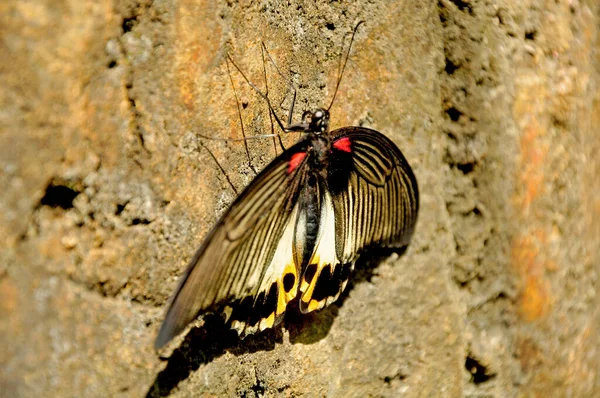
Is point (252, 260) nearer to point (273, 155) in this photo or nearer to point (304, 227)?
point (304, 227)

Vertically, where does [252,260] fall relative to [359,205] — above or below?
below

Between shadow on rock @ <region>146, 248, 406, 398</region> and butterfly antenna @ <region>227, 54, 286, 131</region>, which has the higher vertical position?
butterfly antenna @ <region>227, 54, 286, 131</region>

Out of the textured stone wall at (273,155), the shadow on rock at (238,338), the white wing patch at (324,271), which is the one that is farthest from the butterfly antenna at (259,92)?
the shadow on rock at (238,338)

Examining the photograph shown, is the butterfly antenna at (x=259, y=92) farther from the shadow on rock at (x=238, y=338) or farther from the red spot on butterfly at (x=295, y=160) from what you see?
the shadow on rock at (x=238, y=338)

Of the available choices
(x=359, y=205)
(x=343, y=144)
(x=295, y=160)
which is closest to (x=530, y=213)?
(x=359, y=205)

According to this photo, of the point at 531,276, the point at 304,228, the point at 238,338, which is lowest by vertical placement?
the point at 238,338

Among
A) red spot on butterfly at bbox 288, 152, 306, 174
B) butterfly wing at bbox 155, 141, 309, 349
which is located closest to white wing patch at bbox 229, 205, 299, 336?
butterfly wing at bbox 155, 141, 309, 349

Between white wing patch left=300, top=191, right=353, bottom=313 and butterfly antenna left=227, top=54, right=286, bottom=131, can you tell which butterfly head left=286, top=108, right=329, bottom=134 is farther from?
white wing patch left=300, top=191, right=353, bottom=313
